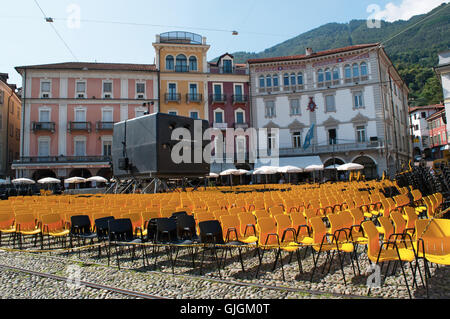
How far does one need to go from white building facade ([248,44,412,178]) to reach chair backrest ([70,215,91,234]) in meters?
25.9

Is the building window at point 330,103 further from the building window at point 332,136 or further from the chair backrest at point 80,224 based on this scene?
the chair backrest at point 80,224

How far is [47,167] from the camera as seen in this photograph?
30.1m

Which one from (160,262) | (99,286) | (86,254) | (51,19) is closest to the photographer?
(99,286)

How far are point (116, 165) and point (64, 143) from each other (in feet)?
50.3

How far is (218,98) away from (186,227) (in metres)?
28.9


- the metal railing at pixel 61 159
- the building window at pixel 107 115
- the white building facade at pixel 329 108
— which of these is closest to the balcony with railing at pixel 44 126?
the metal railing at pixel 61 159

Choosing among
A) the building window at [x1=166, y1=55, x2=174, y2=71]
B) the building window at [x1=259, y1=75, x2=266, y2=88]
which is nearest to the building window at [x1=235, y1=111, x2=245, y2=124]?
the building window at [x1=259, y1=75, x2=266, y2=88]

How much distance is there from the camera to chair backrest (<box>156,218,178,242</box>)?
→ 621 centimetres

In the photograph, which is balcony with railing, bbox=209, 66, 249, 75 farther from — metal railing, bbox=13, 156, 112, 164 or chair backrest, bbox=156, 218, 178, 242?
chair backrest, bbox=156, 218, 178, 242

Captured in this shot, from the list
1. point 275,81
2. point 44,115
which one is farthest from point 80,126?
point 275,81

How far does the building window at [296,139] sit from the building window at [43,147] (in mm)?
23929

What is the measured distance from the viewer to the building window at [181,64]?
113 feet

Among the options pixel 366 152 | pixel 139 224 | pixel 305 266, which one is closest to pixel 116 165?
pixel 139 224
